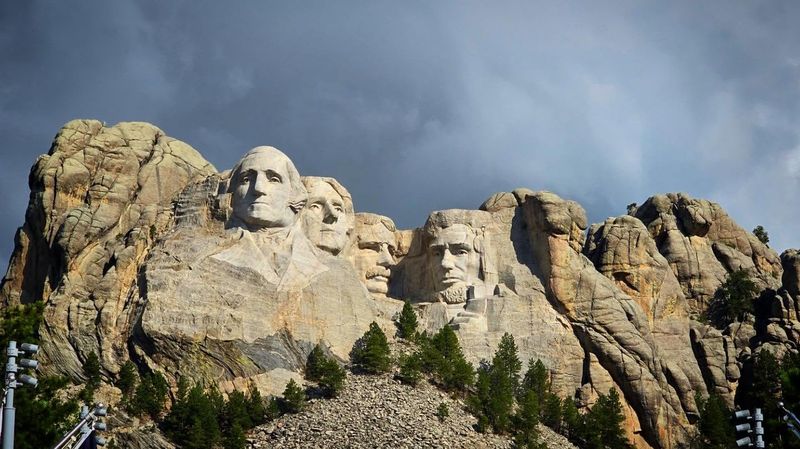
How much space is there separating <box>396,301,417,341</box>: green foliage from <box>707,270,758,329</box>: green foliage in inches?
581

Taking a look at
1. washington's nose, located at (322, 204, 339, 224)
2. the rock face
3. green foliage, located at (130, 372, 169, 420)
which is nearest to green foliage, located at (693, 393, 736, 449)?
the rock face

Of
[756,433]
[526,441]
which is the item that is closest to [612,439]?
[526,441]

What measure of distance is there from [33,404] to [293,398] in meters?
11.7

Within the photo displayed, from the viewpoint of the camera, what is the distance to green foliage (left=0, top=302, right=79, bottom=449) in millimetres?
45844

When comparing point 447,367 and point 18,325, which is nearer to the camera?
point 18,325

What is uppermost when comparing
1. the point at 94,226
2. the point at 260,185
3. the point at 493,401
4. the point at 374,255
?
the point at 374,255

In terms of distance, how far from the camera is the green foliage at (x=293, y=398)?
56.1m

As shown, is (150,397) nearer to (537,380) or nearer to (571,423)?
(537,380)

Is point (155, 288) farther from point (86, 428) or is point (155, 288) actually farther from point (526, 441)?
point (86, 428)

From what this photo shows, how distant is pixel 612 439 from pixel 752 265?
18.0m

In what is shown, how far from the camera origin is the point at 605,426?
6141 centimetres

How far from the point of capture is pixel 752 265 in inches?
2995

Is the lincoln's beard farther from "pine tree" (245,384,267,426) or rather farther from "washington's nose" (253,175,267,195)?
"pine tree" (245,384,267,426)

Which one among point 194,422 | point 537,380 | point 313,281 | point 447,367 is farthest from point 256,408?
point 537,380
